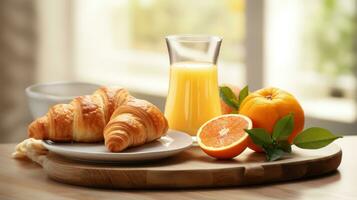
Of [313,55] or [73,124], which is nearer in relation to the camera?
[73,124]

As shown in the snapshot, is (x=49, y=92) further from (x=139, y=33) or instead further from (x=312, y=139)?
(x=139, y=33)

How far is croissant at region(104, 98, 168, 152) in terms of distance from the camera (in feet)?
4.57

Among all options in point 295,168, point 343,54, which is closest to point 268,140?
point 295,168

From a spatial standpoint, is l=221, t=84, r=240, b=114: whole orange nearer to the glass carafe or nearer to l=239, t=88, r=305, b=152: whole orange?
the glass carafe

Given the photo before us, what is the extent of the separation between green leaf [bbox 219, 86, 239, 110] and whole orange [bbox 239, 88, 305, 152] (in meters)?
0.14

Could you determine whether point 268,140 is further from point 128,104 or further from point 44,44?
point 44,44

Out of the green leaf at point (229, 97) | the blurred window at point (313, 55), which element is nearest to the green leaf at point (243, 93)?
the green leaf at point (229, 97)

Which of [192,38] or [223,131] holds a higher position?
[192,38]

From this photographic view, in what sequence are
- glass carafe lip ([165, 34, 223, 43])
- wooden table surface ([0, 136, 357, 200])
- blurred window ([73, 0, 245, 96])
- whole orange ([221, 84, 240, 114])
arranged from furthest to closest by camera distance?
blurred window ([73, 0, 245, 96])
whole orange ([221, 84, 240, 114])
glass carafe lip ([165, 34, 223, 43])
wooden table surface ([0, 136, 357, 200])

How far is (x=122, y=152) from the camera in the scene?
140 centimetres

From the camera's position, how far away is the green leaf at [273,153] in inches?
56.3

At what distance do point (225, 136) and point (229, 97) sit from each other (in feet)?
0.71

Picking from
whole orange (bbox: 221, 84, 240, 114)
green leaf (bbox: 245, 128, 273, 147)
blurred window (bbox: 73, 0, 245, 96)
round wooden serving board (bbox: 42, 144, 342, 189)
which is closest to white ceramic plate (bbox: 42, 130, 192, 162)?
round wooden serving board (bbox: 42, 144, 342, 189)

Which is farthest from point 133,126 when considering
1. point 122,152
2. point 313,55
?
point 313,55
